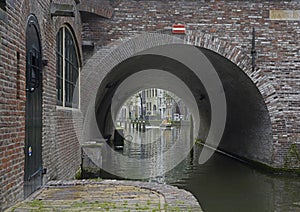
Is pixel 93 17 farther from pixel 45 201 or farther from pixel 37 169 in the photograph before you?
pixel 45 201

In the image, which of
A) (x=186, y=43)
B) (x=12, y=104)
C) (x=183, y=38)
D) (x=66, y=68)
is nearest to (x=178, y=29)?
(x=183, y=38)

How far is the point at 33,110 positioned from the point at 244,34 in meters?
7.37

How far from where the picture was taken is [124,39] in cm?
1109

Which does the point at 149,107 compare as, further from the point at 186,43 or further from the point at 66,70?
the point at 66,70

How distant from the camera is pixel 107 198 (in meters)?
5.12

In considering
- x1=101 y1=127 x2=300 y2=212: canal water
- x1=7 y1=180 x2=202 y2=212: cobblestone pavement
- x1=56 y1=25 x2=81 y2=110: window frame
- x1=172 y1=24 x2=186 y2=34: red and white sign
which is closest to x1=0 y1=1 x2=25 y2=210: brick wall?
x1=7 y1=180 x2=202 y2=212: cobblestone pavement

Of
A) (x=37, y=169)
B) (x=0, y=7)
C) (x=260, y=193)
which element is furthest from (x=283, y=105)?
(x=0, y=7)

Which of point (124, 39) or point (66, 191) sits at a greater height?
point (124, 39)

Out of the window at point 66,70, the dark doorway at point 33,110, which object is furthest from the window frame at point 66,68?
the dark doorway at point 33,110

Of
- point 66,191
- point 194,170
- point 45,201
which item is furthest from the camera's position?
point 194,170

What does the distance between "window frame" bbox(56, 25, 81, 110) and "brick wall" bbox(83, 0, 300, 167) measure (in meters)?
1.25

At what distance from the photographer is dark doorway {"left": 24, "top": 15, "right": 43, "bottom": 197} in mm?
5383

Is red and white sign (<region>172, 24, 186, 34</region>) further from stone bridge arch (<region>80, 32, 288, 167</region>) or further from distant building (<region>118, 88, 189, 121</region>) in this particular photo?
distant building (<region>118, 88, 189, 121</region>)

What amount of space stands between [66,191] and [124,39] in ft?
20.3
